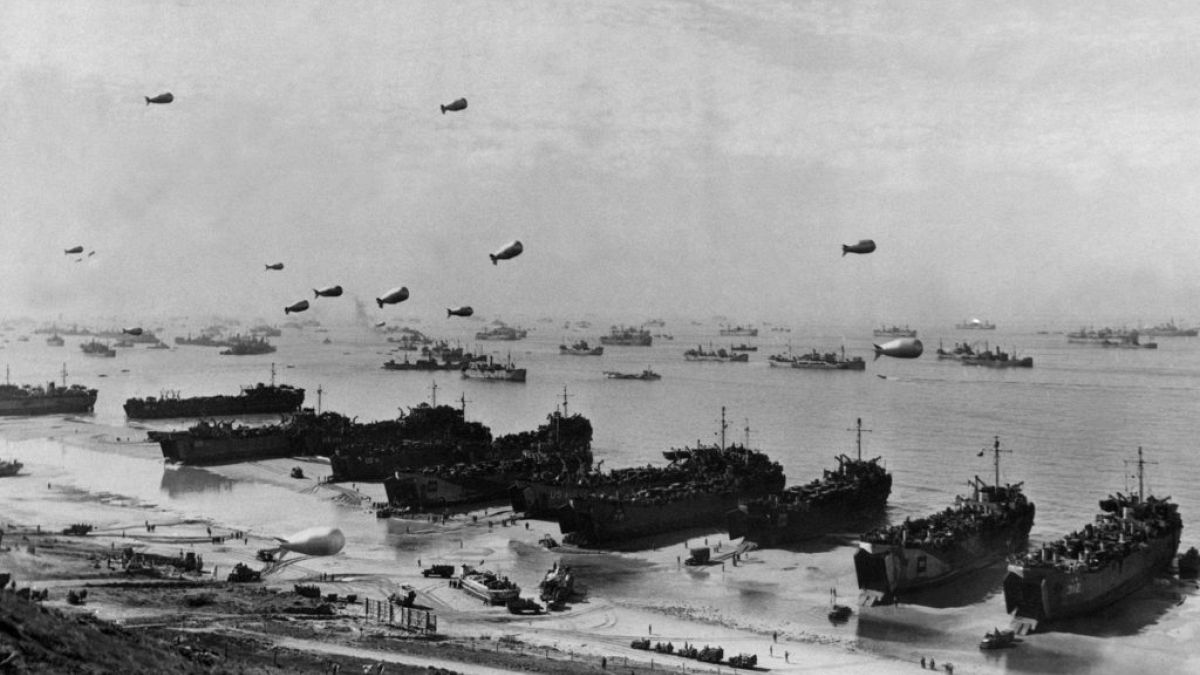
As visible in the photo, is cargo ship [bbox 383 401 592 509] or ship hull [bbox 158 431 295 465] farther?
ship hull [bbox 158 431 295 465]

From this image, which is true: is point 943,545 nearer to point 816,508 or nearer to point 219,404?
point 816,508

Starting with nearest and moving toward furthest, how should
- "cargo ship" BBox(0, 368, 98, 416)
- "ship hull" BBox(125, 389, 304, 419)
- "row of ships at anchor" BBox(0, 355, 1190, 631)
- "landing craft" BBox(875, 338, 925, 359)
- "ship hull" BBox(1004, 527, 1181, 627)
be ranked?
1. "landing craft" BBox(875, 338, 925, 359)
2. "ship hull" BBox(1004, 527, 1181, 627)
3. "row of ships at anchor" BBox(0, 355, 1190, 631)
4. "ship hull" BBox(125, 389, 304, 419)
5. "cargo ship" BBox(0, 368, 98, 416)

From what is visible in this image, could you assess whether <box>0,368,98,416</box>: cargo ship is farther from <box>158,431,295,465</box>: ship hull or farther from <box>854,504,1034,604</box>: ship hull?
<box>854,504,1034,604</box>: ship hull

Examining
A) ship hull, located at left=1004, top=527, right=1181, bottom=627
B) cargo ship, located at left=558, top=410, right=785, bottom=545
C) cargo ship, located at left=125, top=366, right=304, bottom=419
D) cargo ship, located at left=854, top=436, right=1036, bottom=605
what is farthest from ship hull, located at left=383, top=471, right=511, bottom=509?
cargo ship, located at left=125, top=366, right=304, bottom=419

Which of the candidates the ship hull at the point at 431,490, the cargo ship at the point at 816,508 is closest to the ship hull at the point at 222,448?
the ship hull at the point at 431,490

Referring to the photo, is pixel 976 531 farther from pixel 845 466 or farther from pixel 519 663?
pixel 519 663

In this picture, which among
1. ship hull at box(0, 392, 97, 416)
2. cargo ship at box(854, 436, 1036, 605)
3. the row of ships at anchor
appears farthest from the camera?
ship hull at box(0, 392, 97, 416)

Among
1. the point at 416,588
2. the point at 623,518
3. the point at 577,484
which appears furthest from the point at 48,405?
the point at 416,588
